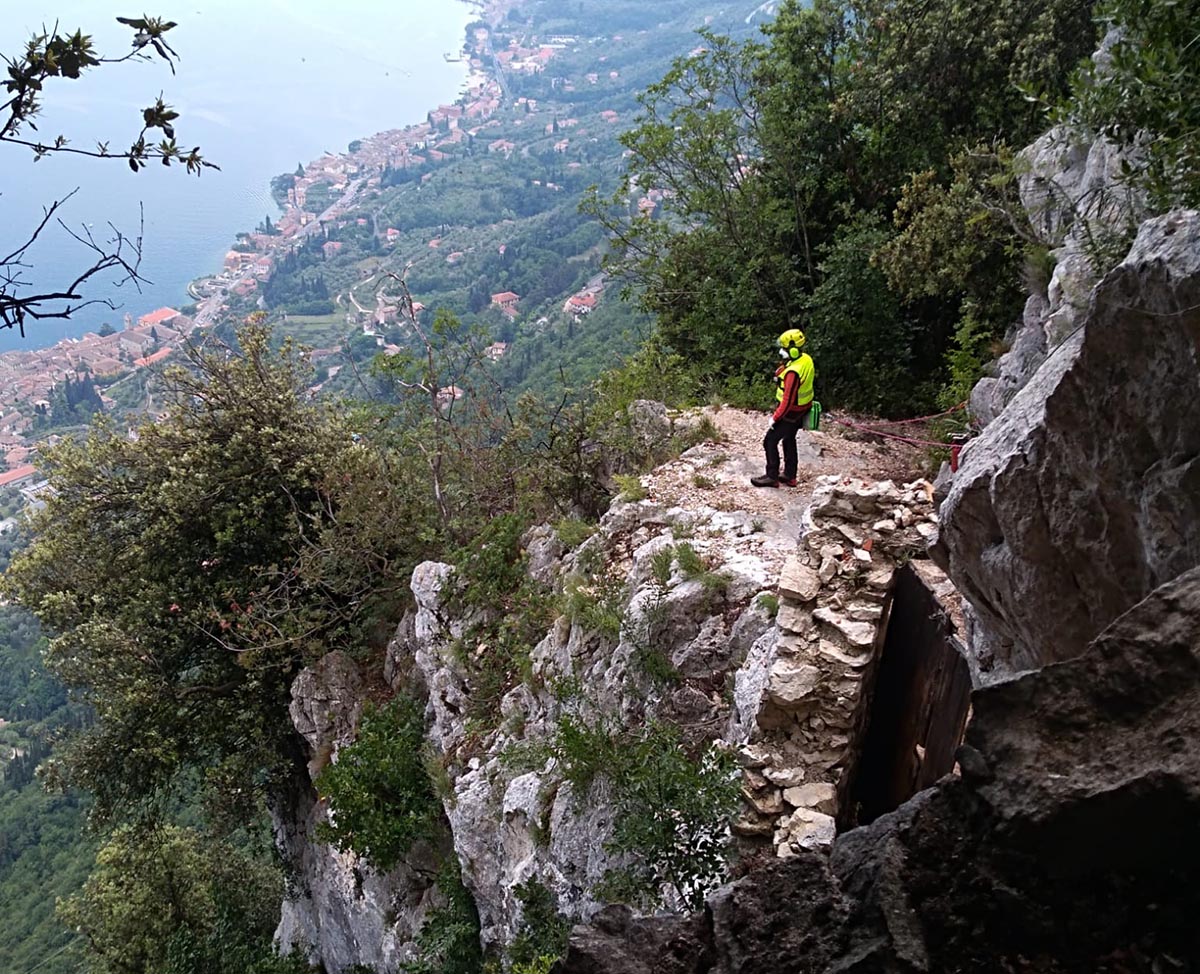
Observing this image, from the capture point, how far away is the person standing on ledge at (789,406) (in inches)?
345

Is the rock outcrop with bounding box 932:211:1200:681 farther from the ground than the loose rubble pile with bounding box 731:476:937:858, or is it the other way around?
the rock outcrop with bounding box 932:211:1200:681

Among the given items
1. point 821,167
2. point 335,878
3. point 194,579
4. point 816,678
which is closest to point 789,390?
point 816,678

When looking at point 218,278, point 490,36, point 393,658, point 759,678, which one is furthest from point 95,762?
point 490,36

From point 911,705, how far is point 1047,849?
10.3 ft

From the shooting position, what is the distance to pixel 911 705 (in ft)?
19.0

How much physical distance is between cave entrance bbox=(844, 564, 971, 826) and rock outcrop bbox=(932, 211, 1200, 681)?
0.55m

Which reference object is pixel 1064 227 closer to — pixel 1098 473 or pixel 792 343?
pixel 792 343

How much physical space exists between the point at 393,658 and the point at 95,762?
503 cm

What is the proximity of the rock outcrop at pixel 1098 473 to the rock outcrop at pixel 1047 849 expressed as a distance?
2.78 feet

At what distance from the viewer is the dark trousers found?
914 centimetres

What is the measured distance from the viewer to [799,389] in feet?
29.1

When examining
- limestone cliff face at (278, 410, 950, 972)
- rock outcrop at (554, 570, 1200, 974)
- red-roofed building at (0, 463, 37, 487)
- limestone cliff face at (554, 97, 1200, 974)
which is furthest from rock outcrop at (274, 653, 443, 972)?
red-roofed building at (0, 463, 37, 487)

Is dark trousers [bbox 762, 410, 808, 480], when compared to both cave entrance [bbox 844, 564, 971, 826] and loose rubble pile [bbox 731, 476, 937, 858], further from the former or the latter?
cave entrance [bbox 844, 564, 971, 826]

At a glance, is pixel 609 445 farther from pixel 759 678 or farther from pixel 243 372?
Answer: pixel 243 372
